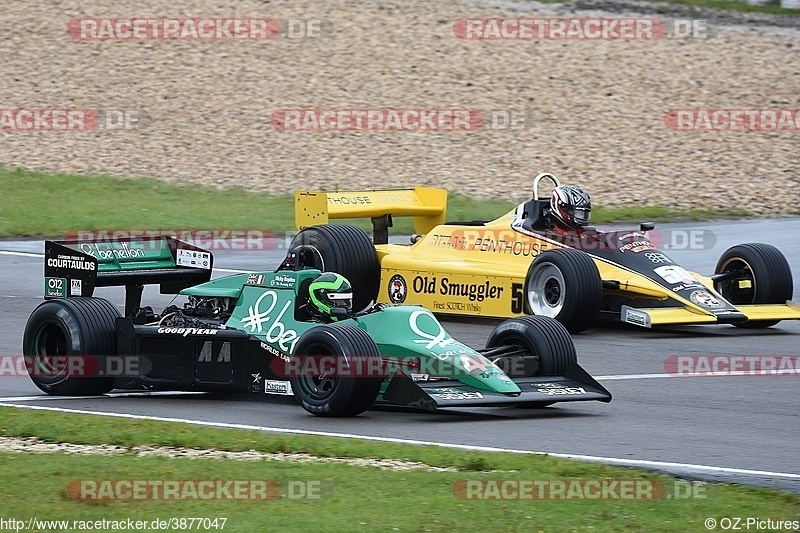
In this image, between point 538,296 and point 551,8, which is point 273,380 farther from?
point 551,8

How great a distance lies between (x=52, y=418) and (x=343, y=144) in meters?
21.9

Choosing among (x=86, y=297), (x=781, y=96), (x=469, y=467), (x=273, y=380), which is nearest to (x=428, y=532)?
(x=469, y=467)

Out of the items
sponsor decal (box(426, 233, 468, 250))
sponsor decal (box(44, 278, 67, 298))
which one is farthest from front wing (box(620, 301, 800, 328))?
sponsor decal (box(44, 278, 67, 298))

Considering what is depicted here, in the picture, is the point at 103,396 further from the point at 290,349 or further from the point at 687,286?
the point at 687,286

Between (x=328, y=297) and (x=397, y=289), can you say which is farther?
(x=397, y=289)

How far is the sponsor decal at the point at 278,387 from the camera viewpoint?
12.0m

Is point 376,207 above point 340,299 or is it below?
above

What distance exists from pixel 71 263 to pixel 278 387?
8.08 feet

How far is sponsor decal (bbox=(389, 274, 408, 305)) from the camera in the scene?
1791cm

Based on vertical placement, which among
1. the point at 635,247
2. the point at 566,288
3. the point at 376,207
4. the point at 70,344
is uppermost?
the point at 376,207

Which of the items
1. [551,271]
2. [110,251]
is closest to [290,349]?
[110,251]

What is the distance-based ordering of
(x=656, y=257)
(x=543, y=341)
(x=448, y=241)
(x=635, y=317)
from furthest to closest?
(x=448, y=241), (x=656, y=257), (x=635, y=317), (x=543, y=341)

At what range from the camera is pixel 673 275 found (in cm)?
1672

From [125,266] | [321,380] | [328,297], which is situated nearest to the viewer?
[321,380]
